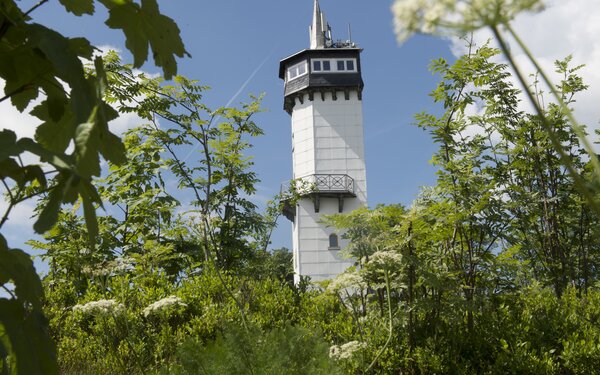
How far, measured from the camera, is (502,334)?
445cm

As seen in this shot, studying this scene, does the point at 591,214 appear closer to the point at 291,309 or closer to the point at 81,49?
the point at 291,309

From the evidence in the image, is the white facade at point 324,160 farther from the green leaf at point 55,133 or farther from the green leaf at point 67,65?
the green leaf at point 67,65

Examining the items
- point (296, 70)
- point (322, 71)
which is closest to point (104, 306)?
point (322, 71)

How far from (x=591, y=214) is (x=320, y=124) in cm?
2073

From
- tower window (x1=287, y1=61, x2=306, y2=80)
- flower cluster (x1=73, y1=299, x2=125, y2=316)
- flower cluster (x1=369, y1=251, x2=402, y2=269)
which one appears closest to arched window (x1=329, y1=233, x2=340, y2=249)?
tower window (x1=287, y1=61, x2=306, y2=80)

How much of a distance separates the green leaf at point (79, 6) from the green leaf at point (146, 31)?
20cm

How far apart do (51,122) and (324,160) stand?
2621 centimetres

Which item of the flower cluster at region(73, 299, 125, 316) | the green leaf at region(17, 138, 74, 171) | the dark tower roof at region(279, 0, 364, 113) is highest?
the dark tower roof at region(279, 0, 364, 113)

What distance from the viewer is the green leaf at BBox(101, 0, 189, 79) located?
3.93 ft

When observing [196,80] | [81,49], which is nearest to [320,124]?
[196,80]

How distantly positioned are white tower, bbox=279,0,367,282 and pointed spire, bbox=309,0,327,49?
1473mm

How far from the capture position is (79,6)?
137 centimetres

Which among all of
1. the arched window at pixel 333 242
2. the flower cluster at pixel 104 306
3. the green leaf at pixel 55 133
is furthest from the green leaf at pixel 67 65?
the arched window at pixel 333 242

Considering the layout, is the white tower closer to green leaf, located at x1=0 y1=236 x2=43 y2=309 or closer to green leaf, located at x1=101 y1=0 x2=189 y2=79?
green leaf, located at x1=101 y1=0 x2=189 y2=79
